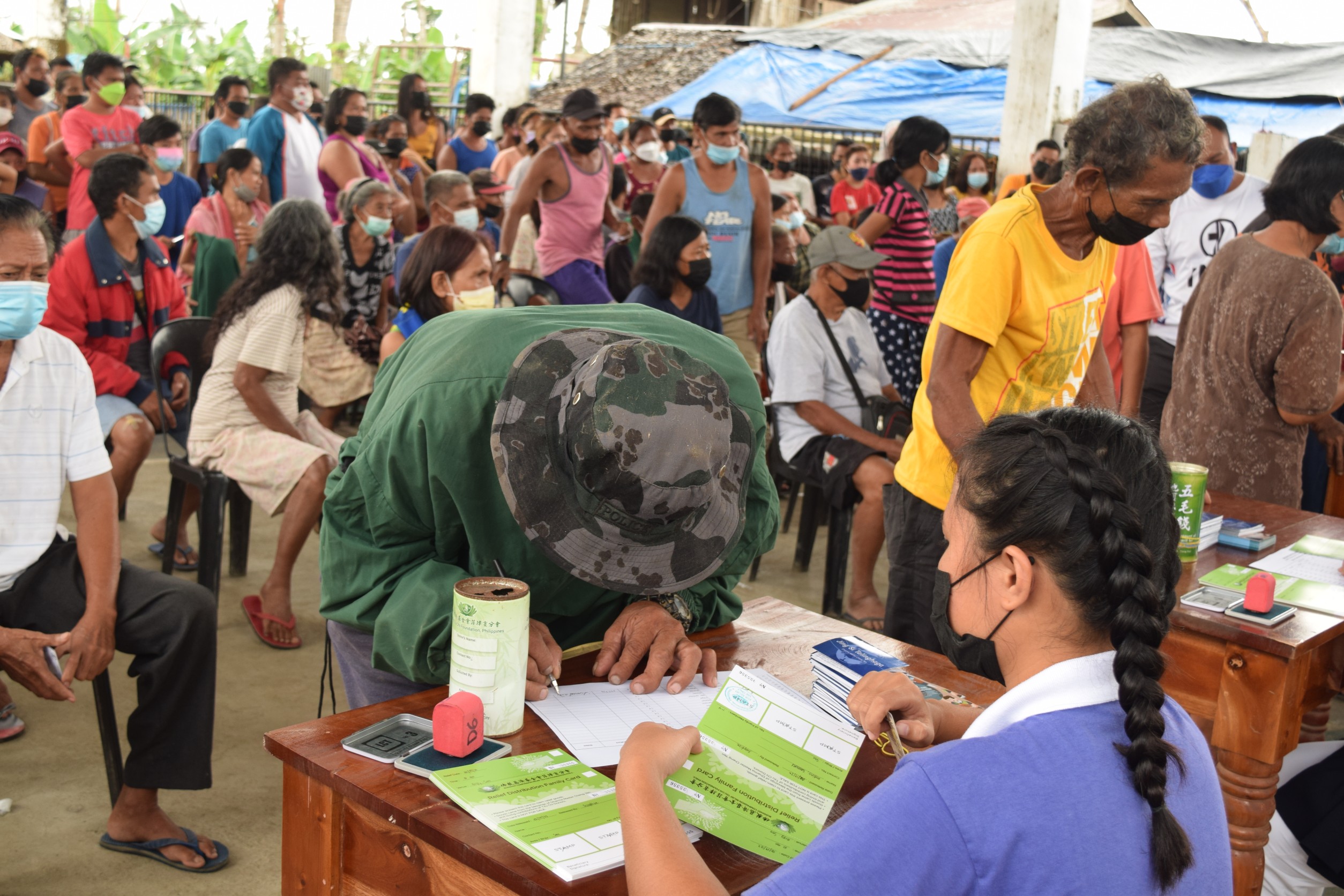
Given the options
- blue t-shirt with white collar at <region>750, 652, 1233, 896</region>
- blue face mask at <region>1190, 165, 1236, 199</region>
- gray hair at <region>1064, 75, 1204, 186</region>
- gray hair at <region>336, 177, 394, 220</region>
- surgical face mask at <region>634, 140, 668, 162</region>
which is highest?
surgical face mask at <region>634, 140, 668, 162</region>

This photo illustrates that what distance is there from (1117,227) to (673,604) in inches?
49.7

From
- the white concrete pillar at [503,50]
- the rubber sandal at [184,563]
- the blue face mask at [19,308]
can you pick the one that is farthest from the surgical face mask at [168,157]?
the white concrete pillar at [503,50]

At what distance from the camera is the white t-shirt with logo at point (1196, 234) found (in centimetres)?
470

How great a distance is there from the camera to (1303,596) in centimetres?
248

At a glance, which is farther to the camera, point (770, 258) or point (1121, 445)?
point (770, 258)

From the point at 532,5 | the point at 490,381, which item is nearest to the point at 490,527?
the point at 490,381

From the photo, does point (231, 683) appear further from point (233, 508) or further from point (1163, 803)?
point (1163, 803)

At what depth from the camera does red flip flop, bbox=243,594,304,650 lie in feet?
12.5

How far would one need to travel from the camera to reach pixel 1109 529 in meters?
1.17

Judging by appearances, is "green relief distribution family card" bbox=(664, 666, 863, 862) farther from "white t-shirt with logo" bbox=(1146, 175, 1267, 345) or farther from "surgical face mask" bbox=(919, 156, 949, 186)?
"surgical face mask" bbox=(919, 156, 949, 186)

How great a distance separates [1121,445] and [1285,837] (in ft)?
5.28

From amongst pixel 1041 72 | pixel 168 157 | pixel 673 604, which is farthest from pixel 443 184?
pixel 1041 72

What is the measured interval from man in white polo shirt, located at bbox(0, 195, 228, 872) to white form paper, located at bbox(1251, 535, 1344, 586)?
2485mm

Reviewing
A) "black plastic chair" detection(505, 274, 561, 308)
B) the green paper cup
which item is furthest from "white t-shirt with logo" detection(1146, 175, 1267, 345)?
"black plastic chair" detection(505, 274, 561, 308)
